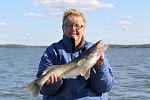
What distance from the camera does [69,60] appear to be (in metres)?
6.83

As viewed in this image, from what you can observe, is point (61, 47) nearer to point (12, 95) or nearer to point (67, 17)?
point (67, 17)

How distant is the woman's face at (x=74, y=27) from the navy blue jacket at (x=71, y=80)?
0.09m

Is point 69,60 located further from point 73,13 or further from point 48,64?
point 73,13

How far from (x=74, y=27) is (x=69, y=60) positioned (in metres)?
0.53

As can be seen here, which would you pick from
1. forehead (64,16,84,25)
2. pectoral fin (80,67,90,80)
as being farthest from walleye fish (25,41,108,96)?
forehead (64,16,84,25)

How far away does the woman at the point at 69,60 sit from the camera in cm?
670

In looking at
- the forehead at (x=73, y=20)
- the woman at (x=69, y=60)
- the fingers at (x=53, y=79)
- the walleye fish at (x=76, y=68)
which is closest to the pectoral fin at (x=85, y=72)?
the walleye fish at (x=76, y=68)

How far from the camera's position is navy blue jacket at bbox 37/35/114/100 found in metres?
6.76

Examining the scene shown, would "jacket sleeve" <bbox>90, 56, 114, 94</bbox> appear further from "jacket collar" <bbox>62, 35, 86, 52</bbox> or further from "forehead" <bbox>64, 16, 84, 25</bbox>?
"forehead" <bbox>64, 16, 84, 25</bbox>

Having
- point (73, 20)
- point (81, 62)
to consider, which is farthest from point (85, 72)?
point (73, 20)

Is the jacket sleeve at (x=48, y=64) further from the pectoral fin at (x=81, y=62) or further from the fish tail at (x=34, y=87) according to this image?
the pectoral fin at (x=81, y=62)

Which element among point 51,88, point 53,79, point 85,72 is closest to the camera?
point 85,72

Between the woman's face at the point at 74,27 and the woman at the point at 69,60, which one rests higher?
the woman's face at the point at 74,27

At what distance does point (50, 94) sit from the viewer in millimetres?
6879
